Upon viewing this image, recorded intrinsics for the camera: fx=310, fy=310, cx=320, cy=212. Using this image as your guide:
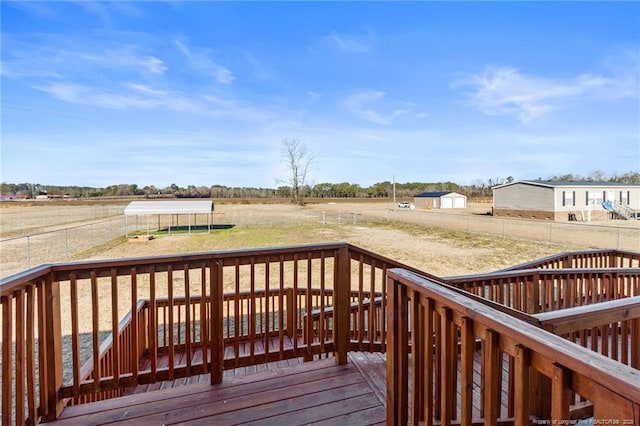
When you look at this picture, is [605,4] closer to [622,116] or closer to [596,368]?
[596,368]

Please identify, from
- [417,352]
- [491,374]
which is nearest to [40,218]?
[417,352]

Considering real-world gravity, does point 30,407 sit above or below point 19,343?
below

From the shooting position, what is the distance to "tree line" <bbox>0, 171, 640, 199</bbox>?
157ft

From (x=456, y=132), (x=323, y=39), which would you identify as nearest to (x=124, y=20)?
(x=323, y=39)

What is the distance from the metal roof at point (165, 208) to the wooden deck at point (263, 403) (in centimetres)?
1724

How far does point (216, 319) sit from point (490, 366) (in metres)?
1.83

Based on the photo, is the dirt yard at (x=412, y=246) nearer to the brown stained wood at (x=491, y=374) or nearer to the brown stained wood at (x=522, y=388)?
the brown stained wood at (x=491, y=374)

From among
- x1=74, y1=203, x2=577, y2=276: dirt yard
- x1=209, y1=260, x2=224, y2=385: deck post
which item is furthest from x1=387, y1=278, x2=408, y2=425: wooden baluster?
x1=74, y1=203, x2=577, y2=276: dirt yard

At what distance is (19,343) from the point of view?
5.55 feet

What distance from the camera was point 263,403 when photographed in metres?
2.09

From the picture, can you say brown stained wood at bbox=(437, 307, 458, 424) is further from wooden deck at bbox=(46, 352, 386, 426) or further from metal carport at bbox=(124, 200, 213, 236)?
metal carport at bbox=(124, 200, 213, 236)

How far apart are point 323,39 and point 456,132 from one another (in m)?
17.9

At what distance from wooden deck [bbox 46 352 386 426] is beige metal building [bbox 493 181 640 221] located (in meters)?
25.0

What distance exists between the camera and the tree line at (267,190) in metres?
47.9
